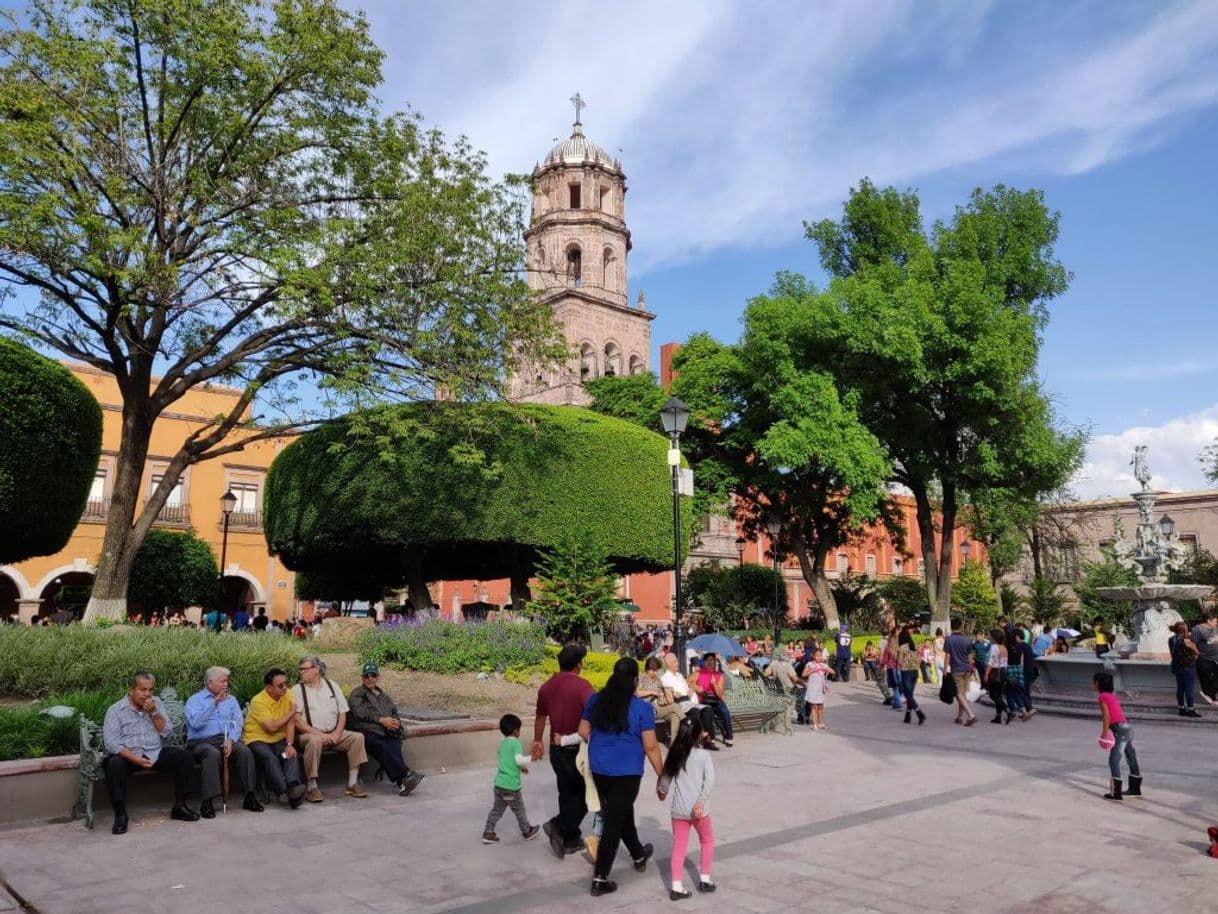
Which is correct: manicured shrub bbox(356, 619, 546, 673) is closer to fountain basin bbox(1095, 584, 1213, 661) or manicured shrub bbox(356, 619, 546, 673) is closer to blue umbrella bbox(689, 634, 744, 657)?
blue umbrella bbox(689, 634, 744, 657)

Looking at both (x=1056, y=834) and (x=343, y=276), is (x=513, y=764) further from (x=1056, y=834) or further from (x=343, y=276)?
(x=343, y=276)

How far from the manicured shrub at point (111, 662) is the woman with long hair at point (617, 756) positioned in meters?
5.88

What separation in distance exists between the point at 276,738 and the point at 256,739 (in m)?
0.18

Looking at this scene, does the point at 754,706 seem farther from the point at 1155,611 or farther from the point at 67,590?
the point at 67,590

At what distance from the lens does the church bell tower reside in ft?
191

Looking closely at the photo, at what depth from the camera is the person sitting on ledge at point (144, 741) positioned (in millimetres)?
8141

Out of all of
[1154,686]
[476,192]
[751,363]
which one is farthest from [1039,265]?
[476,192]

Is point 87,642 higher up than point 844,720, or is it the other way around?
point 87,642

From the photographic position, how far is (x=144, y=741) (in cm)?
837

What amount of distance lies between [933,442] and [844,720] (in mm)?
18910

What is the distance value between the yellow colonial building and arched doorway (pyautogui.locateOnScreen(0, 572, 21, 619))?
0.13 feet

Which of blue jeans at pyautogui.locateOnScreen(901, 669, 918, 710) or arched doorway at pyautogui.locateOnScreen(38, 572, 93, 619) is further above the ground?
arched doorway at pyautogui.locateOnScreen(38, 572, 93, 619)

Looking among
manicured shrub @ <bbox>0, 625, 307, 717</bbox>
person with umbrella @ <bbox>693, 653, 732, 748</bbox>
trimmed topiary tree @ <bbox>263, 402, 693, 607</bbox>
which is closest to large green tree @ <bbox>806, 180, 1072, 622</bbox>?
trimmed topiary tree @ <bbox>263, 402, 693, 607</bbox>

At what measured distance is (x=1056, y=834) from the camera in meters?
7.85
